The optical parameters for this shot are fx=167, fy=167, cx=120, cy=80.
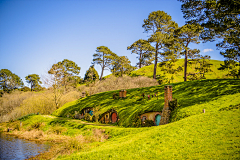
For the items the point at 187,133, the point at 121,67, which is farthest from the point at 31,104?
the point at 187,133

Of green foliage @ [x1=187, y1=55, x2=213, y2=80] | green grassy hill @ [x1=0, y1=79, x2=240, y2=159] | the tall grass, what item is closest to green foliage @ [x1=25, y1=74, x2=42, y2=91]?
the tall grass

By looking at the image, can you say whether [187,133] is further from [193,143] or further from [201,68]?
[201,68]

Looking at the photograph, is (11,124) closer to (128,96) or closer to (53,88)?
(53,88)

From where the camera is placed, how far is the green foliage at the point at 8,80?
64312 millimetres

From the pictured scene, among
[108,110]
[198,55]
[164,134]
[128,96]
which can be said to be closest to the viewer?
[164,134]

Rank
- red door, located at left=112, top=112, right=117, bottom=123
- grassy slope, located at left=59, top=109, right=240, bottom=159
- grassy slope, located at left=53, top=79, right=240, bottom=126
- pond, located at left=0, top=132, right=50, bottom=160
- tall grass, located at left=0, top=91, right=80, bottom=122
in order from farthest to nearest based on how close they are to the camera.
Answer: tall grass, located at left=0, top=91, right=80, bottom=122 < red door, located at left=112, top=112, right=117, bottom=123 < grassy slope, located at left=53, top=79, right=240, bottom=126 < pond, located at left=0, top=132, right=50, bottom=160 < grassy slope, located at left=59, top=109, right=240, bottom=159

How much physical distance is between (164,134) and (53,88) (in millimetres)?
40788

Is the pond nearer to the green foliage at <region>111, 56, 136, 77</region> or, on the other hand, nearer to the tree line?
Result: the tree line

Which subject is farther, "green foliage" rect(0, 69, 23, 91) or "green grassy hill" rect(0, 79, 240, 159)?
"green foliage" rect(0, 69, 23, 91)

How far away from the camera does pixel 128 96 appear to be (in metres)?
36.3

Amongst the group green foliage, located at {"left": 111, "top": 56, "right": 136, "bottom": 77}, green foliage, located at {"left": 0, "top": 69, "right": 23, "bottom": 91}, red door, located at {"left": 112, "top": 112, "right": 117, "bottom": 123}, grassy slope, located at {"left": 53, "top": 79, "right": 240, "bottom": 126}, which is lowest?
red door, located at {"left": 112, "top": 112, "right": 117, "bottom": 123}

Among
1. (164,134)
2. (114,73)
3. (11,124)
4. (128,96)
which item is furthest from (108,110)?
(114,73)

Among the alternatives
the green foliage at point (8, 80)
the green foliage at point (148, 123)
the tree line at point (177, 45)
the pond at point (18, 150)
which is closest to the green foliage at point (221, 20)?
the tree line at point (177, 45)

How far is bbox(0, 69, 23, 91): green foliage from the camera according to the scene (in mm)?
64312
